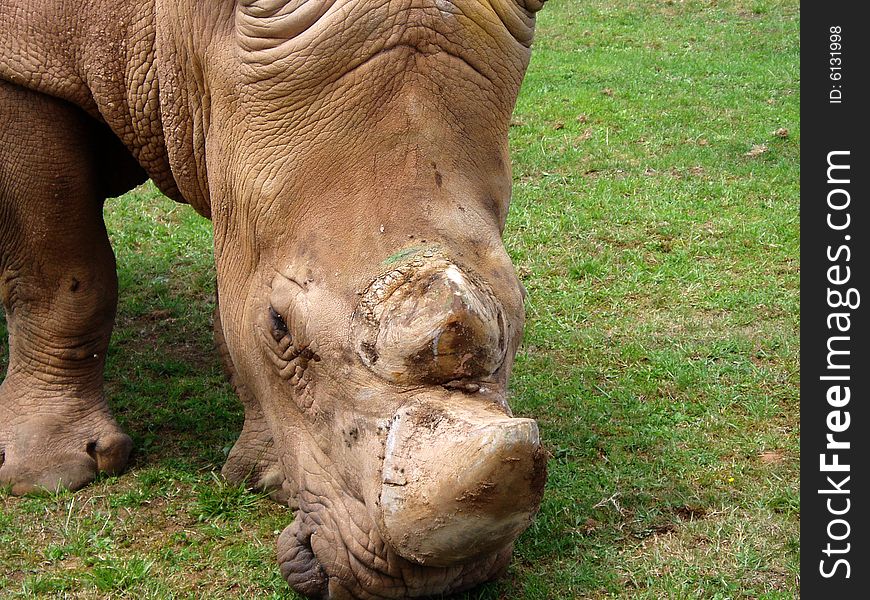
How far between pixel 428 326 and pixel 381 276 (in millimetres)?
232

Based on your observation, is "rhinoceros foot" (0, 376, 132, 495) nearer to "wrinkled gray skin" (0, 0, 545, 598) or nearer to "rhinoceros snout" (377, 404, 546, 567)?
"wrinkled gray skin" (0, 0, 545, 598)

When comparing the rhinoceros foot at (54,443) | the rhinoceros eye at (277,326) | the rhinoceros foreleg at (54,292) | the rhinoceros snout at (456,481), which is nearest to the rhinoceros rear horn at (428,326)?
the rhinoceros snout at (456,481)

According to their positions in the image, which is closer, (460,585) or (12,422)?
(460,585)

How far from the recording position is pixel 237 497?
4.54 meters

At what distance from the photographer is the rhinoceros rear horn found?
9.95 feet

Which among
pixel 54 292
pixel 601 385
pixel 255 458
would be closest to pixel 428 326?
pixel 255 458

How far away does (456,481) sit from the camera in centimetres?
287

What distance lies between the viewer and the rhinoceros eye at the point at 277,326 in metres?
3.52

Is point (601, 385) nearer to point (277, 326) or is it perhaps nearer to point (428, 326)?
point (277, 326)

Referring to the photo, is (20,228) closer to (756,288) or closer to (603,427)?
(603,427)

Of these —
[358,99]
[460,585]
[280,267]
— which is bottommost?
[460,585]

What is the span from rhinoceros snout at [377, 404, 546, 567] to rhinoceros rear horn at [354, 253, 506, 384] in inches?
4.8
